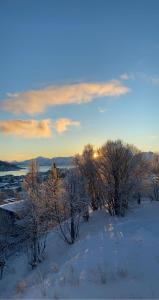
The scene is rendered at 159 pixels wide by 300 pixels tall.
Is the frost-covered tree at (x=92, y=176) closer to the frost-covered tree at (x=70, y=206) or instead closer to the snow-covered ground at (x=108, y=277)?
the frost-covered tree at (x=70, y=206)

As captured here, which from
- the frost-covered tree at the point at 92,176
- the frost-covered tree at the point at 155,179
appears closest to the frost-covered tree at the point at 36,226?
the frost-covered tree at the point at 92,176

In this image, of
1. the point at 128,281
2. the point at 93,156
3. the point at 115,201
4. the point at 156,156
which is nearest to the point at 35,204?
the point at 115,201

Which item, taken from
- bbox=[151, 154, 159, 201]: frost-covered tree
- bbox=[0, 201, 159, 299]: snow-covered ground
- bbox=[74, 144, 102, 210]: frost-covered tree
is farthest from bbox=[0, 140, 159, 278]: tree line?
bbox=[0, 201, 159, 299]: snow-covered ground

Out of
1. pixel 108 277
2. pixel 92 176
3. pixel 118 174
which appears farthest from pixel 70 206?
pixel 108 277

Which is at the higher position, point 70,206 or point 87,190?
point 87,190

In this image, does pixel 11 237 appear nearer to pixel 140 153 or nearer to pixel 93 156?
pixel 93 156

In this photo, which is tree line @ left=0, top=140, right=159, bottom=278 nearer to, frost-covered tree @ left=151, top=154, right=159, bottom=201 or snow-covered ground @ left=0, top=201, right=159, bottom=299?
frost-covered tree @ left=151, top=154, right=159, bottom=201

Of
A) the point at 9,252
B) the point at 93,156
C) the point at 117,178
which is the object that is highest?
the point at 93,156

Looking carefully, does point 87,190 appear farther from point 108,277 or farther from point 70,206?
point 108,277

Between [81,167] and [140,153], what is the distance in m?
11.0

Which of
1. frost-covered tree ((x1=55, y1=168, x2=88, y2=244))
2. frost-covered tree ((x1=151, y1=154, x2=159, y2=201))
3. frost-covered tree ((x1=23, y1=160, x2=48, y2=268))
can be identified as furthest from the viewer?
frost-covered tree ((x1=151, y1=154, x2=159, y2=201))

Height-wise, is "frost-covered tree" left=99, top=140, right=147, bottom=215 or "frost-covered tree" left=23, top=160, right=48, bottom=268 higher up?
"frost-covered tree" left=99, top=140, right=147, bottom=215

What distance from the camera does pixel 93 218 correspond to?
155ft

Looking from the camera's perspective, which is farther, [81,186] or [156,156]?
[156,156]
